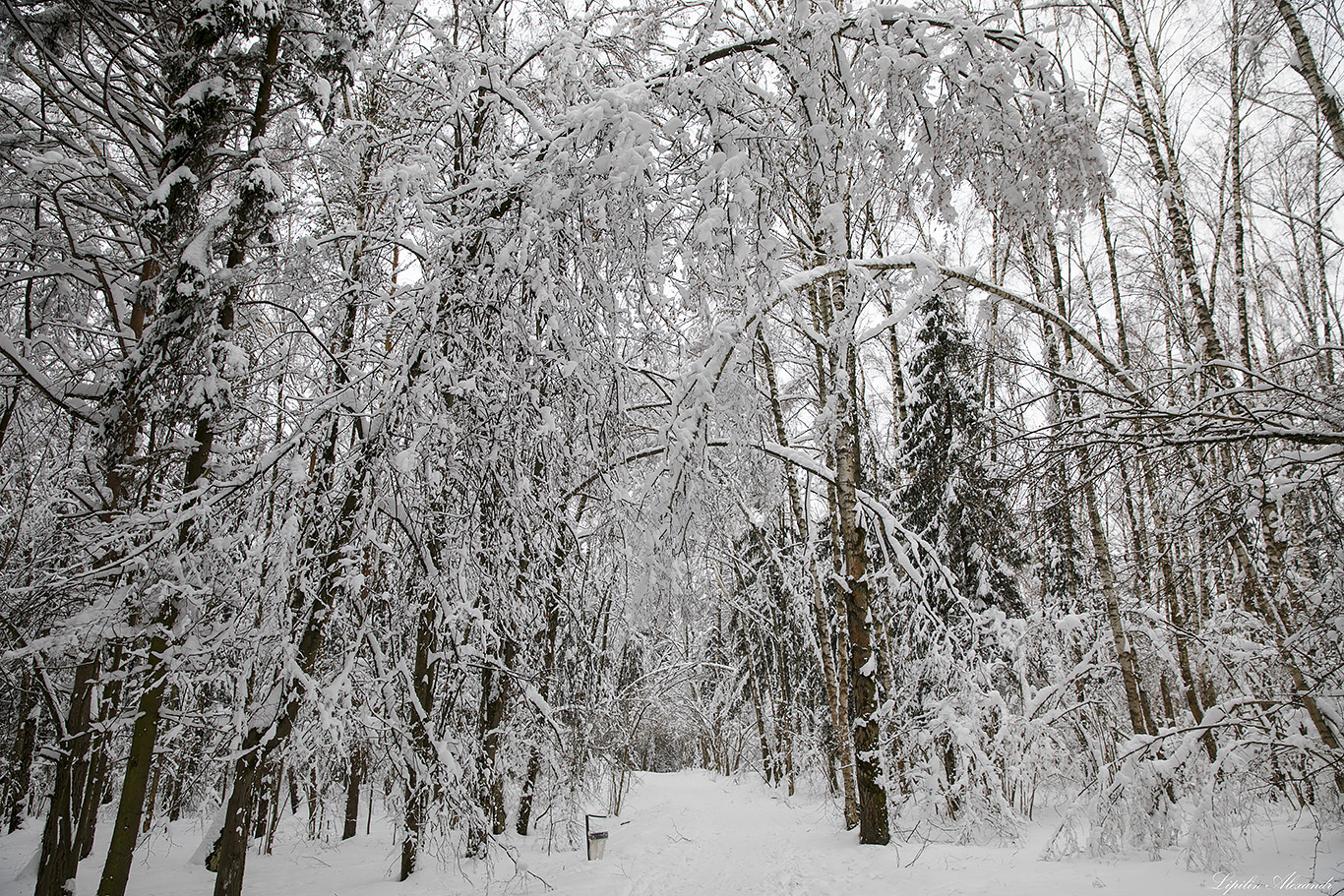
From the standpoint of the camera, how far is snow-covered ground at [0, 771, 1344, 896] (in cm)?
482

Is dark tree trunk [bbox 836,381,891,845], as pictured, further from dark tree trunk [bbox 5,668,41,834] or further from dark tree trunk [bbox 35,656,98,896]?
dark tree trunk [bbox 5,668,41,834]

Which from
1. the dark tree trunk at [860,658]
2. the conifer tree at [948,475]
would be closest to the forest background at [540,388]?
the dark tree trunk at [860,658]

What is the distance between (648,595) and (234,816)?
3151mm

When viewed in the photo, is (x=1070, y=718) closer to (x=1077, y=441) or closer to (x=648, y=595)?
(x=1077, y=441)

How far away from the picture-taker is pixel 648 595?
2.98m

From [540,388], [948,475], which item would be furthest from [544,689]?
[948,475]

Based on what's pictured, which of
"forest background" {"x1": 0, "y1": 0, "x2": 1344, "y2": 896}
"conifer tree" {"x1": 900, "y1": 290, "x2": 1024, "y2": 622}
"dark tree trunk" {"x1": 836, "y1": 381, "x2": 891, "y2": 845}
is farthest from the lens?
"conifer tree" {"x1": 900, "y1": 290, "x2": 1024, "y2": 622}

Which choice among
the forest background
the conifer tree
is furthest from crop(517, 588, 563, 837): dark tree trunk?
the conifer tree

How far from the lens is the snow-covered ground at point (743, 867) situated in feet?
15.8

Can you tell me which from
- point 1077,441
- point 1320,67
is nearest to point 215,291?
point 1077,441

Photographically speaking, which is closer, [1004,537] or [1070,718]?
[1070,718]

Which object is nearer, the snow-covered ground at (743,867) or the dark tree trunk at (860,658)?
the snow-covered ground at (743,867)

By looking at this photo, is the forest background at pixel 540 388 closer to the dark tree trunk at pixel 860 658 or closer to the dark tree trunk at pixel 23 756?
the dark tree trunk at pixel 860 658

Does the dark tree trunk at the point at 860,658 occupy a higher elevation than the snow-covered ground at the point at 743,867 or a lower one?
higher
